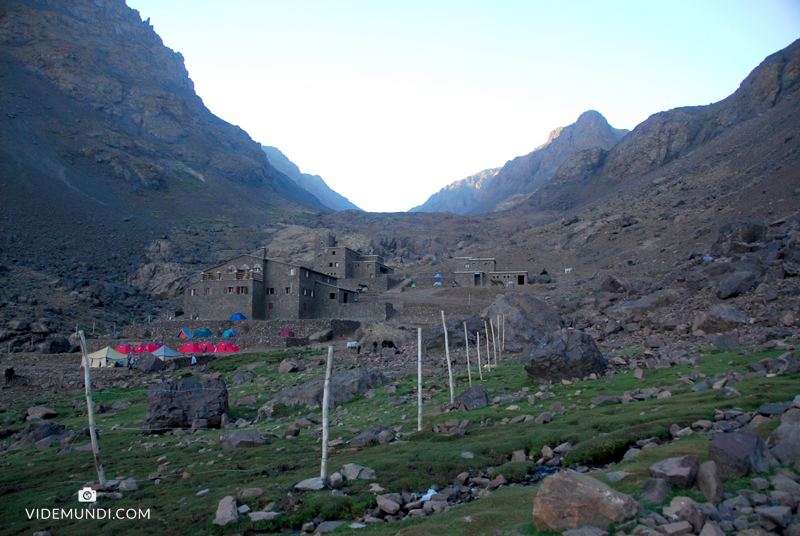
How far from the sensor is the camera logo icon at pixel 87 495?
1212 centimetres

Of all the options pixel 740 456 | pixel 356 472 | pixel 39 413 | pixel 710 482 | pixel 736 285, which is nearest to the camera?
pixel 710 482

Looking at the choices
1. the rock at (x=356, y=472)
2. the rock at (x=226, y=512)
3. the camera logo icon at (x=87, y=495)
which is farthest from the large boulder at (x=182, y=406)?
the rock at (x=226, y=512)

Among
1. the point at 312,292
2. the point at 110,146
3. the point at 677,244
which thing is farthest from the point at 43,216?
the point at 677,244

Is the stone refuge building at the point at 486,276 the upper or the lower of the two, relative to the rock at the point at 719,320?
upper

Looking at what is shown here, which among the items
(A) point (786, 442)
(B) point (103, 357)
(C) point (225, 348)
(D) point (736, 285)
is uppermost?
(D) point (736, 285)

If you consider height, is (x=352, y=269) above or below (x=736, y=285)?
above

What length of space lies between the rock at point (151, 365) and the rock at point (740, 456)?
39174 millimetres

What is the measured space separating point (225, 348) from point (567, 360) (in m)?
32.5

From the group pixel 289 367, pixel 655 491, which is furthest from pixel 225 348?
pixel 655 491

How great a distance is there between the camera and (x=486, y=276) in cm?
6994

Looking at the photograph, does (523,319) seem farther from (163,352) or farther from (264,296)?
(264,296)

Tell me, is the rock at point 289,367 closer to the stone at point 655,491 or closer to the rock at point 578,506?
the rock at point 578,506

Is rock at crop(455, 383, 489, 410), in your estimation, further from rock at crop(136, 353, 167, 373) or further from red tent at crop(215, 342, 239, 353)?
red tent at crop(215, 342, 239, 353)

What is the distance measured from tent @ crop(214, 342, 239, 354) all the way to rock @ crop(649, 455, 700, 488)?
1608 inches
